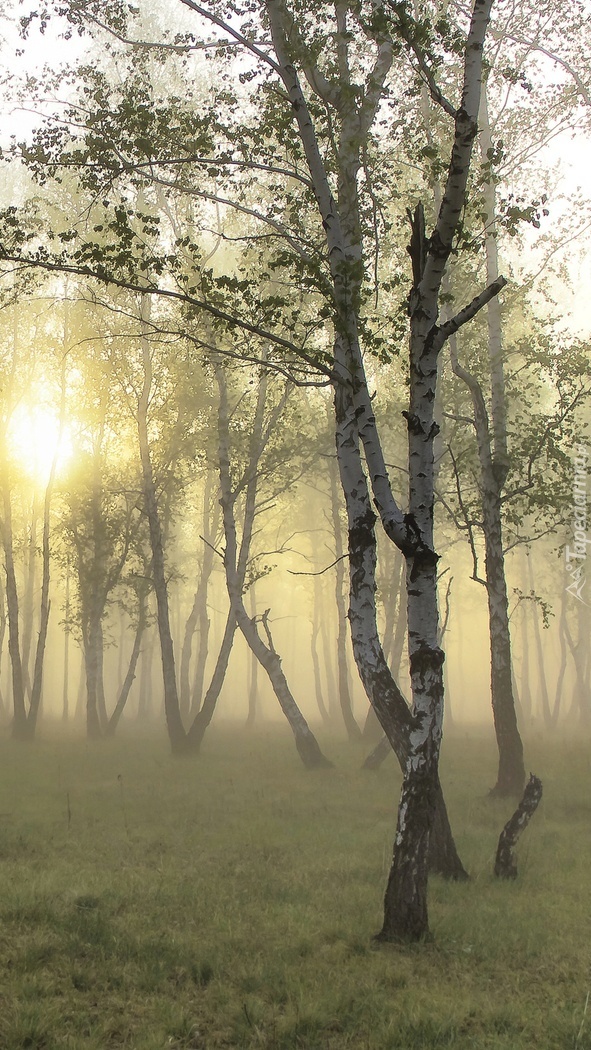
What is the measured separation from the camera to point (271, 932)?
8211 millimetres

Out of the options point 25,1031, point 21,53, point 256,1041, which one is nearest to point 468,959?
point 256,1041

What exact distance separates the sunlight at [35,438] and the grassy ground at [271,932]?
705 inches

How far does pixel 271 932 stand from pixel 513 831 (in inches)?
163

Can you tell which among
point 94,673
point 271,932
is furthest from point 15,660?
point 271,932

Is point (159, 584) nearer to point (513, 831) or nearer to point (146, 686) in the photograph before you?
point (513, 831)

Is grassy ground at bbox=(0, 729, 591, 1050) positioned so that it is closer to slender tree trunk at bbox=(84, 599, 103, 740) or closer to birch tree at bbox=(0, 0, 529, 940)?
birch tree at bbox=(0, 0, 529, 940)

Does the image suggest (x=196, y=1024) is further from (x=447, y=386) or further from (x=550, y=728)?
(x=550, y=728)

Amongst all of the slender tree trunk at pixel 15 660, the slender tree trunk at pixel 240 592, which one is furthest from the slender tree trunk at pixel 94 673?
the slender tree trunk at pixel 240 592

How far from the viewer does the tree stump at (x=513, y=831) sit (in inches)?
422

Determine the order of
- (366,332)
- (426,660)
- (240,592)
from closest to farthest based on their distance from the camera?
(426,660)
(366,332)
(240,592)

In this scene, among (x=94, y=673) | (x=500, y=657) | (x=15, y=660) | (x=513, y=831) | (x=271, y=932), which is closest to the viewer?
(x=271, y=932)

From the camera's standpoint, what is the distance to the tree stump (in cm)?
1072

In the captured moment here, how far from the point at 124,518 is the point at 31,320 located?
8666 mm

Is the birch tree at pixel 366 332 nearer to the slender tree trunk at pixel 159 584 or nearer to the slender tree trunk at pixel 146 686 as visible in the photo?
the slender tree trunk at pixel 159 584
